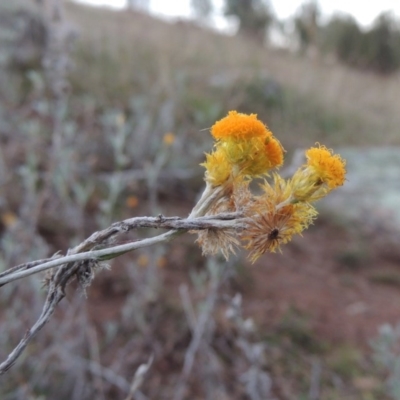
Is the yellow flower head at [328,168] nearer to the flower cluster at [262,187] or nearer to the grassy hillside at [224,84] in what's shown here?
the flower cluster at [262,187]

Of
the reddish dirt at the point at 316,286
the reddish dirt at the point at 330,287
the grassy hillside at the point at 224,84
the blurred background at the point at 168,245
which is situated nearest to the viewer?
the blurred background at the point at 168,245

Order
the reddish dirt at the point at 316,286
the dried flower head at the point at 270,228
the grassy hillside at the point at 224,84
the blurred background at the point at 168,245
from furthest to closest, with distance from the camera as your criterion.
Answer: the grassy hillside at the point at 224,84 → the reddish dirt at the point at 316,286 → the blurred background at the point at 168,245 → the dried flower head at the point at 270,228

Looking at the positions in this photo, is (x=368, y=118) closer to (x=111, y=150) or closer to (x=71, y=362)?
(x=111, y=150)

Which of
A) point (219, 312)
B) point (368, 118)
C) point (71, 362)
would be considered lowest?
point (368, 118)

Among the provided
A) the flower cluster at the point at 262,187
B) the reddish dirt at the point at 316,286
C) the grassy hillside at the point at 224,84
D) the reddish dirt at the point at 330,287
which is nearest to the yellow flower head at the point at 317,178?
the flower cluster at the point at 262,187

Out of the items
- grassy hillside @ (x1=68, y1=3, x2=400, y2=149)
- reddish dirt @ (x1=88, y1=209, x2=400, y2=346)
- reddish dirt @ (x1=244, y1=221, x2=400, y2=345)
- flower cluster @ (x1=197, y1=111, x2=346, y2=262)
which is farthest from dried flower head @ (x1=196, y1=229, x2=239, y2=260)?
grassy hillside @ (x1=68, y1=3, x2=400, y2=149)

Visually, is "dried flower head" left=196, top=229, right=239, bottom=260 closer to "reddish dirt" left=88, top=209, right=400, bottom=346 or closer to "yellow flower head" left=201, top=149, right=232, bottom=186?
"yellow flower head" left=201, top=149, right=232, bottom=186

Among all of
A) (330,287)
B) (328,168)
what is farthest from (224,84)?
(328,168)

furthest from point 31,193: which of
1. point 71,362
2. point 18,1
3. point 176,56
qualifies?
point 176,56
